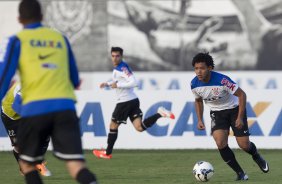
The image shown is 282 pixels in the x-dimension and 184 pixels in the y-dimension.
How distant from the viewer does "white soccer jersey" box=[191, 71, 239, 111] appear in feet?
37.7

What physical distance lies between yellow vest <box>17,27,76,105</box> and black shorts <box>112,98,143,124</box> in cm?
924

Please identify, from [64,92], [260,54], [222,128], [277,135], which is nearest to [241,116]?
[222,128]

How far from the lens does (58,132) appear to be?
698 cm

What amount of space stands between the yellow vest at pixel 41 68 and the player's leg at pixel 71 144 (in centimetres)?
19

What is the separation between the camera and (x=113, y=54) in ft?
52.7

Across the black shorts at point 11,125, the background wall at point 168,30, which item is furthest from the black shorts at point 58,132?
the background wall at point 168,30

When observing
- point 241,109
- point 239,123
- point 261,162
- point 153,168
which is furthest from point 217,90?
point 153,168

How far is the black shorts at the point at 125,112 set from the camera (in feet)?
53.6

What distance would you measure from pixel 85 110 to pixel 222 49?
11930 mm

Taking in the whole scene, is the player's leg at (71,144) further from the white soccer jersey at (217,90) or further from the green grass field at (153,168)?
the white soccer jersey at (217,90)

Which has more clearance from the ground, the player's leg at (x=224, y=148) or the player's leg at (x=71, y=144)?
the player's leg at (x=71, y=144)

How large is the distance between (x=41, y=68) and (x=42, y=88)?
17 centimetres

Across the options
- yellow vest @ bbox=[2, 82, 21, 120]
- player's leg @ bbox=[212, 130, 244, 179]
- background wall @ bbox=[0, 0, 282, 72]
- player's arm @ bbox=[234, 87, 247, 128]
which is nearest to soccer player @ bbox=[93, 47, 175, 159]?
yellow vest @ bbox=[2, 82, 21, 120]

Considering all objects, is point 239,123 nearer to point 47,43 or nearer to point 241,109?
point 241,109
